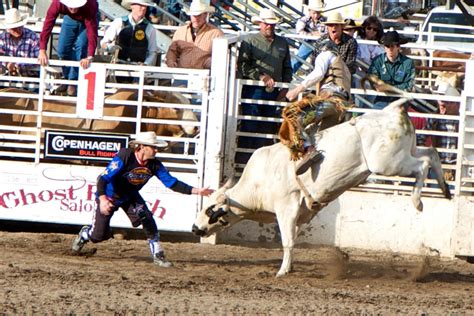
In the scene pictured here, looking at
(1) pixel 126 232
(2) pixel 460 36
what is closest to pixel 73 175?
(1) pixel 126 232

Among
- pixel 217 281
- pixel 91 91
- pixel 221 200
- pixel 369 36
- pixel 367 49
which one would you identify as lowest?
pixel 217 281

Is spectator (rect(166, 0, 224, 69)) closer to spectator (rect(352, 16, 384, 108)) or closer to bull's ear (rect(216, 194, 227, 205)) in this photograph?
spectator (rect(352, 16, 384, 108))

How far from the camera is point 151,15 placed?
51.4 ft

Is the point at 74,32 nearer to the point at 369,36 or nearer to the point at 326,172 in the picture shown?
the point at 369,36

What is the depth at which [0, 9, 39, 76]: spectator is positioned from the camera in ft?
40.1

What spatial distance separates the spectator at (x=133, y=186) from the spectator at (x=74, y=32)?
6.54 feet

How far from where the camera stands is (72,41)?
40.2 feet

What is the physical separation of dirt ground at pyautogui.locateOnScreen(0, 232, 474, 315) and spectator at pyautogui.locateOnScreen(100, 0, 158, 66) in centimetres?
219

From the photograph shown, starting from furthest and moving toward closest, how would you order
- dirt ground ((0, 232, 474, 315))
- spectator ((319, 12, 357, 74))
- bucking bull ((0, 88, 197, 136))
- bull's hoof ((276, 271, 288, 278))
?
bucking bull ((0, 88, 197, 136)) < spectator ((319, 12, 357, 74)) < bull's hoof ((276, 271, 288, 278)) < dirt ground ((0, 232, 474, 315))

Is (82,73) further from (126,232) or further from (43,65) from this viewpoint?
(126,232)

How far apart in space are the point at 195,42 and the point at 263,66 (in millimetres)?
942

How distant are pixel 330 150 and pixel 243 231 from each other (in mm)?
2375

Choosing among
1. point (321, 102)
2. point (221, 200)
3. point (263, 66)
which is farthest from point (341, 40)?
point (221, 200)

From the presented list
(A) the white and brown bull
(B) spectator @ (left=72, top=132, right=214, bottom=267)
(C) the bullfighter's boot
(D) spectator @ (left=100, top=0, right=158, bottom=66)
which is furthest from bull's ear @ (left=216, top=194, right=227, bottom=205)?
(D) spectator @ (left=100, top=0, right=158, bottom=66)
